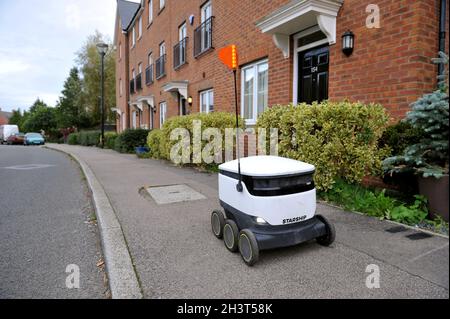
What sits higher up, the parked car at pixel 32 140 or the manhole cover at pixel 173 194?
the parked car at pixel 32 140

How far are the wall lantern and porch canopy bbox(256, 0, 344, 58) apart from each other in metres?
0.32

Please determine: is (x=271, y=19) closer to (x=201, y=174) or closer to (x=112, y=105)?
(x=201, y=174)

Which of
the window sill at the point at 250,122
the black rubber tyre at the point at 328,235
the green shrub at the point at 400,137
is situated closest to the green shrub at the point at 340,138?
the green shrub at the point at 400,137

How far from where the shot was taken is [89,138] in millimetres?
27781

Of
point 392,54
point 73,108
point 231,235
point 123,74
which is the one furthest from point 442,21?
point 73,108

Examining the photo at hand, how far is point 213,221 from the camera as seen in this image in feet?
12.0

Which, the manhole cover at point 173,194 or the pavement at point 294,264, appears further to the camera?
the manhole cover at point 173,194

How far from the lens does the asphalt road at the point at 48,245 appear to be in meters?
2.72

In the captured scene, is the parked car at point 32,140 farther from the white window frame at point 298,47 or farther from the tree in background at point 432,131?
the tree in background at point 432,131

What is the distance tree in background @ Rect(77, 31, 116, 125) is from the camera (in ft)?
122

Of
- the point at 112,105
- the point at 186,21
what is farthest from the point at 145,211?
the point at 112,105

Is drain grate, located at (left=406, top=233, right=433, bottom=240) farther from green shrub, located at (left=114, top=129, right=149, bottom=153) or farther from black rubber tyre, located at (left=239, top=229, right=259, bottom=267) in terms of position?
green shrub, located at (left=114, top=129, right=149, bottom=153)

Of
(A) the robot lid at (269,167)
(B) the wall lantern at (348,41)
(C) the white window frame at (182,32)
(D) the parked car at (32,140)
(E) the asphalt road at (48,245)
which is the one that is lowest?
(E) the asphalt road at (48,245)

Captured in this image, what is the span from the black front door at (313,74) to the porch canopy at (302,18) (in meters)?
0.55
